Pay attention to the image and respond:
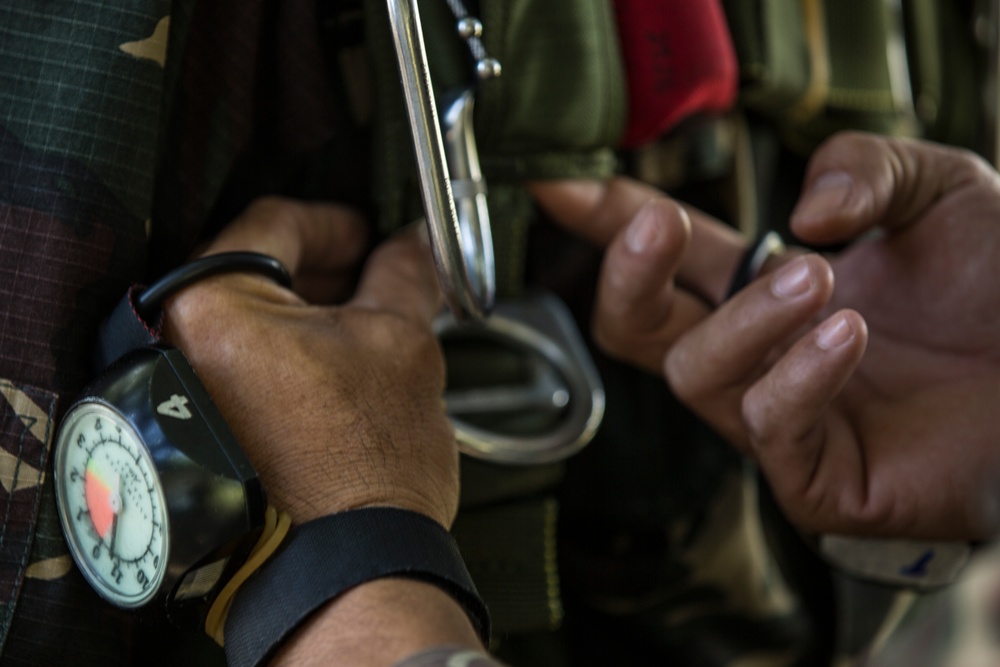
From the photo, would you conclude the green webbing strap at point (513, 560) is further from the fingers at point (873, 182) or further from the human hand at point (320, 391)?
the fingers at point (873, 182)

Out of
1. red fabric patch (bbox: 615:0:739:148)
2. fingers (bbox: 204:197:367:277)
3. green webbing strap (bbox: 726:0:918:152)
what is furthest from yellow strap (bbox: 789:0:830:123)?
fingers (bbox: 204:197:367:277)

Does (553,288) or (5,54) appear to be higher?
(5,54)

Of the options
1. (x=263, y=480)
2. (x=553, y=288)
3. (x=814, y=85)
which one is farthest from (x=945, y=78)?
(x=263, y=480)

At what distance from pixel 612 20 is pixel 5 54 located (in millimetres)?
344

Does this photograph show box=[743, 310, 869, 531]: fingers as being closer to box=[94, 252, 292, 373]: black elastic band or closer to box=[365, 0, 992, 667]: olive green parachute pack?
box=[365, 0, 992, 667]: olive green parachute pack

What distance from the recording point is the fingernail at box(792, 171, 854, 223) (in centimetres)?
49

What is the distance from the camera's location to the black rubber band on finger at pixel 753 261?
0.54m

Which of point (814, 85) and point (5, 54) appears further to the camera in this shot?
point (814, 85)

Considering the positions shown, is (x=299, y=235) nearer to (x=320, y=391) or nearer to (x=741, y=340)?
(x=320, y=391)

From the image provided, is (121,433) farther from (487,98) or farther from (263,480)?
(487,98)

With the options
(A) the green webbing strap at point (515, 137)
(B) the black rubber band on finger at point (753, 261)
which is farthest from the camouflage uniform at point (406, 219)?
(B) the black rubber band on finger at point (753, 261)

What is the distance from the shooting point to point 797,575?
32.0 inches

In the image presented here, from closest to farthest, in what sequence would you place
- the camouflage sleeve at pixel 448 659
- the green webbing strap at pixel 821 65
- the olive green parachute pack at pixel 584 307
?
the camouflage sleeve at pixel 448 659
the olive green parachute pack at pixel 584 307
the green webbing strap at pixel 821 65

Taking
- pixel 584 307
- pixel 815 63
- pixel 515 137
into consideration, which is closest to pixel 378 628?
pixel 515 137
